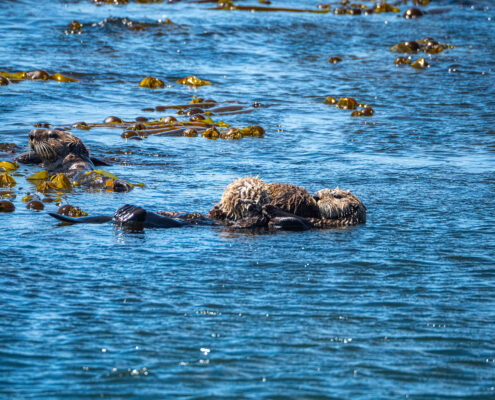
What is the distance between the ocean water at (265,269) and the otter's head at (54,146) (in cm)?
39

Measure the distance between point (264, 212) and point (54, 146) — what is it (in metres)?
3.16

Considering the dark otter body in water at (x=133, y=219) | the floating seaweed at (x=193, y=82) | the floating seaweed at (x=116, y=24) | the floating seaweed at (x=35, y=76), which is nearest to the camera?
the dark otter body in water at (x=133, y=219)

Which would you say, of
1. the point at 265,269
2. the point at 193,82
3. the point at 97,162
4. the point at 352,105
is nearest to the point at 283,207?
the point at 265,269

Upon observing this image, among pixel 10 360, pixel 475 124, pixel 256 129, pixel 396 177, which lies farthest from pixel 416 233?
pixel 475 124

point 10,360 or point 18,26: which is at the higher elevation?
point 18,26

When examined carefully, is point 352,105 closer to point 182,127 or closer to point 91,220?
point 182,127

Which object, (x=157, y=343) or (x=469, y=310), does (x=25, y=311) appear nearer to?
(x=157, y=343)

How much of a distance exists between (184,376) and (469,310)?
6.58ft

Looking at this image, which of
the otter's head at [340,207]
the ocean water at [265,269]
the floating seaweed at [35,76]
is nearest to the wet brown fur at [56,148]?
the ocean water at [265,269]

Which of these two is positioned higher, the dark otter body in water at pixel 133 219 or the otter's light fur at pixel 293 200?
the otter's light fur at pixel 293 200

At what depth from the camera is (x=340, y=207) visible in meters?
6.77

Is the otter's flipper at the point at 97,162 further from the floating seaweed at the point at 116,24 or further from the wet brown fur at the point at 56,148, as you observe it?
the floating seaweed at the point at 116,24

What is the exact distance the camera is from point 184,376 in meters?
4.04

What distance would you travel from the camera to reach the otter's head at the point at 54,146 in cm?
868
